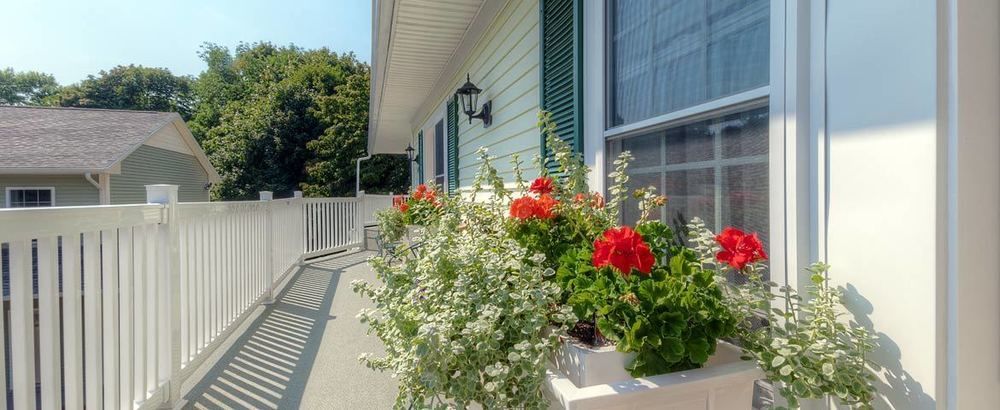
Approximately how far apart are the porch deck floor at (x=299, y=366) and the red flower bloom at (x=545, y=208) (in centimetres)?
121

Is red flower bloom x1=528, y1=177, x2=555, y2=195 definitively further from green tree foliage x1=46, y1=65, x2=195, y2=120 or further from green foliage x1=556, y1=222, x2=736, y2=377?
green tree foliage x1=46, y1=65, x2=195, y2=120

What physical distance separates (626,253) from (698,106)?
0.67 metres

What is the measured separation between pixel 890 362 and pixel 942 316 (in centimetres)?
16

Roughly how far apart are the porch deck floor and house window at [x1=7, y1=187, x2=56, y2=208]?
12931mm

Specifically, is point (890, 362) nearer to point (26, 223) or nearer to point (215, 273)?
point (26, 223)

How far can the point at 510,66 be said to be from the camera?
3.57 m

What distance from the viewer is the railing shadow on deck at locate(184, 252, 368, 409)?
253cm

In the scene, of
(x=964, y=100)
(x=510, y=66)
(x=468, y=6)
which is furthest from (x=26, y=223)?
(x=468, y=6)

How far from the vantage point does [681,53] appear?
1651 millimetres

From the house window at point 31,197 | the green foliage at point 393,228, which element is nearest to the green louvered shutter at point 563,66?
the green foliage at point 393,228

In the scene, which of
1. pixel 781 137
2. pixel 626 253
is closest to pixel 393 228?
pixel 626 253

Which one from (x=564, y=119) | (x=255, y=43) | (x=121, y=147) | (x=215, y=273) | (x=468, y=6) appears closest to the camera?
(x=564, y=119)

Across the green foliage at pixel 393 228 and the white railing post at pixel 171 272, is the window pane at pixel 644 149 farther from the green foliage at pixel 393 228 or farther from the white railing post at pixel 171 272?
the green foliage at pixel 393 228

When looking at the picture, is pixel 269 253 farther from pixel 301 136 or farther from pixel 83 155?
pixel 301 136
